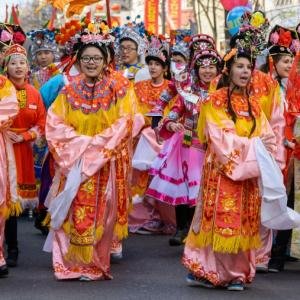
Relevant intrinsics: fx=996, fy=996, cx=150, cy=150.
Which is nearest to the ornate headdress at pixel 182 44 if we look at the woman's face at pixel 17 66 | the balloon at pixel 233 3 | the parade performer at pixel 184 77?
the balloon at pixel 233 3

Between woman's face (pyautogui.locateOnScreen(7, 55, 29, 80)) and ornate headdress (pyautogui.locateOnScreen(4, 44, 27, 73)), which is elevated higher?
ornate headdress (pyautogui.locateOnScreen(4, 44, 27, 73))

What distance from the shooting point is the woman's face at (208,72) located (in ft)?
28.8

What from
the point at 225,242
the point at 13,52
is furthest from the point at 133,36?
the point at 225,242

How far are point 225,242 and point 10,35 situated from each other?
116 inches

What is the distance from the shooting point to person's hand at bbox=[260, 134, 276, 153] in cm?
711

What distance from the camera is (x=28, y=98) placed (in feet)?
28.8

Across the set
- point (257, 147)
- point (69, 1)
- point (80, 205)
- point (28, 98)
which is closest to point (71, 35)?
point (28, 98)

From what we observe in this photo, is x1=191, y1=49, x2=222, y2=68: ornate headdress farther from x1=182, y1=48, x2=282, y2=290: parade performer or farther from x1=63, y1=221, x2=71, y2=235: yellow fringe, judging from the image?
x1=63, y1=221, x2=71, y2=235: yellow fringe

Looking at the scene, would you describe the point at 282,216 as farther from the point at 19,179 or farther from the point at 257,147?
the point at 19,179

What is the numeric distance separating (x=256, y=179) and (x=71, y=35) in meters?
2.61

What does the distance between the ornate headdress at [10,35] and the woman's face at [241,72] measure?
2.29m

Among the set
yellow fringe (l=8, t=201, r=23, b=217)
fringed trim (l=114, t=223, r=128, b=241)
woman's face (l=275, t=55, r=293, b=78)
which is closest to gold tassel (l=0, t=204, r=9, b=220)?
yellow fringe (l=8, t=201, r=23, b=217)

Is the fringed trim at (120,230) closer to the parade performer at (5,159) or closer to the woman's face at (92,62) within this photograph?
the parade performer at (5,159)

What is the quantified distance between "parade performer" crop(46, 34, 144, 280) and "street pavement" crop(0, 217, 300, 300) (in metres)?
0.23
